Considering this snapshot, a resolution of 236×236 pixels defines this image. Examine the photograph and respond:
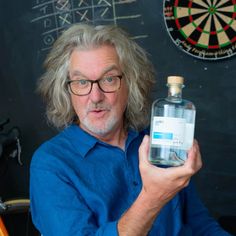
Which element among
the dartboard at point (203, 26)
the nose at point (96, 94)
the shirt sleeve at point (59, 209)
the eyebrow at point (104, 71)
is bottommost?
the shirt sleeve at point (59, 209)

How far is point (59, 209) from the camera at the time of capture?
1.20m

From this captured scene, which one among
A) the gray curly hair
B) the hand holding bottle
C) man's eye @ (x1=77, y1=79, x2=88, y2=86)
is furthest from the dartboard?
the hand holding bottle

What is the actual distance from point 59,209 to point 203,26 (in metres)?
1.62

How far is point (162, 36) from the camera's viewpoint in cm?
259

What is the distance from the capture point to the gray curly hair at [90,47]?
1.48 meters

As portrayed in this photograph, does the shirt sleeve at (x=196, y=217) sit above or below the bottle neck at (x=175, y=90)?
Result: below

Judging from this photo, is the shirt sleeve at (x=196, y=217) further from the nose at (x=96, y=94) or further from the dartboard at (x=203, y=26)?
the dartboard at (x=203, y=26)

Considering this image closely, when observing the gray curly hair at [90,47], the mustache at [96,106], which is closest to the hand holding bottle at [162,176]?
the mustache at [96,106]

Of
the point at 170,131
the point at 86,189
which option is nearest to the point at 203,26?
the point at 86,189

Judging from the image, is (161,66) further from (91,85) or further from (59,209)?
(59,209)

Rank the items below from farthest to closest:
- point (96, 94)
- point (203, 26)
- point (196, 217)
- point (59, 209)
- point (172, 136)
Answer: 1. point (203, 26)
2. point (196, 217)
3. point (96, 94)
4. point (59, 209)
5. point (172, 136)

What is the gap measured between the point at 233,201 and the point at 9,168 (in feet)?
5.61

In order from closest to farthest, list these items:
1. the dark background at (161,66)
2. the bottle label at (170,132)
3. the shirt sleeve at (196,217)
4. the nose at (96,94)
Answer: the bottle label at (170,132)
the nose at (96,94)
the shirt sleeve at (196,217)
the dark background at (161,66)

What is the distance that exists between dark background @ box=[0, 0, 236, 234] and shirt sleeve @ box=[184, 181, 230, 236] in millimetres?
956
